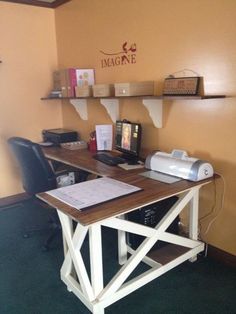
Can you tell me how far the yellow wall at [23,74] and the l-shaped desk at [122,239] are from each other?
1526mm

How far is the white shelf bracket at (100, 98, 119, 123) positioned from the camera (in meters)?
2.91

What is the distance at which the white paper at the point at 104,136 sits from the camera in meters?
2.93

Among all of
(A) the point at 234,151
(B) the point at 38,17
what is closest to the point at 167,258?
(A) the point at 234,151

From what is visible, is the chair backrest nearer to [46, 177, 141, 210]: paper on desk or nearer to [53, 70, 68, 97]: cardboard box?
[46, 177, 141, 210]: paper on desk

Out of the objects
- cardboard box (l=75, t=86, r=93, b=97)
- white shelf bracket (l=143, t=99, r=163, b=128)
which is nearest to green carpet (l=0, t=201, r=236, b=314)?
white shelf bracket (l=143, t=99, r=163, b=128)

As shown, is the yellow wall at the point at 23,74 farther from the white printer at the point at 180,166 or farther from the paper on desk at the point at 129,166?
the white printer at the point at 180,166

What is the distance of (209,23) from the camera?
2.04 meters

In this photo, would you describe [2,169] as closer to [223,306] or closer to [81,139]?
[81,139]

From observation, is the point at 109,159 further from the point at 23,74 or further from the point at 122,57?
the point at 23,74

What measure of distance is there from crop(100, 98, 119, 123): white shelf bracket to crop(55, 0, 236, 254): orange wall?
64 mm

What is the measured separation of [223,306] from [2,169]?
2.76 m

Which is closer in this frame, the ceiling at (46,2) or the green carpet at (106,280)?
the green carpet at (106,280)

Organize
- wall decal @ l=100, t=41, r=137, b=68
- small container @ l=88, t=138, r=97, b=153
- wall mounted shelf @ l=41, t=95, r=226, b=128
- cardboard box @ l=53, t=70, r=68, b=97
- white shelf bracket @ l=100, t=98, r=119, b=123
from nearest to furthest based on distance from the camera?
wall mounted shelf @ l=41, t=95, r=226, b=128 → wall decal @ l=100, t=41, r=137, b=68 → white shelf bracket @ l=100, t=98, r=119, b=123 → small container @ l=88, t=138, r=97, b=153 → cardboard box @ l=53, t=70, r=68, b=97

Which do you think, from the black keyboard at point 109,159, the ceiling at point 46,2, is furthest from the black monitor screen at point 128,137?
the ceiling at point 46,2
